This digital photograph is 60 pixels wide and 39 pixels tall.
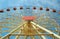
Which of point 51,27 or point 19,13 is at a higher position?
point 19,13

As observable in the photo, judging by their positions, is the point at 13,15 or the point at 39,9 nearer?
the point at 13,15

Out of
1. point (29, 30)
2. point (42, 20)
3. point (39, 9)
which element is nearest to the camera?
point (29, 30)

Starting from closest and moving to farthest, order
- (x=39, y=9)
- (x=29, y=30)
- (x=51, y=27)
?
(x=29, y=30)
(x=51, y=27)
(x=39, y=9)

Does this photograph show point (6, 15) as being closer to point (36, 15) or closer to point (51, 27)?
point (36, 15)

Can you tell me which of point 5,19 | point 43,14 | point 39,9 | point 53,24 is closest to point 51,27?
point 53,24

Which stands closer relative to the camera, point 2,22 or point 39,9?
point 2,22

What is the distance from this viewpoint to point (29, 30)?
44.4 ft

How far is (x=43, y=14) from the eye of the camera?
16078 mm

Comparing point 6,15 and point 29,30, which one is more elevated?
point 6,15

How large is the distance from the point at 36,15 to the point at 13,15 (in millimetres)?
2154

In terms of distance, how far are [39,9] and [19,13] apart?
86.7 inches

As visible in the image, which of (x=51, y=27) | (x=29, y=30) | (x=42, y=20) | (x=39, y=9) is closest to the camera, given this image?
(x=29, y=30)

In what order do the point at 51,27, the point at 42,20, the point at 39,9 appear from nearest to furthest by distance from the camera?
1. the point at 51,27
2. the point at 42,20
3. the point at 39,9

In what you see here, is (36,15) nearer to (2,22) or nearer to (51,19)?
(51,19)
